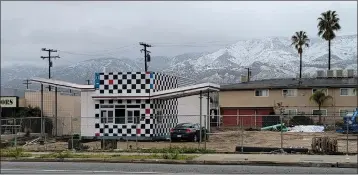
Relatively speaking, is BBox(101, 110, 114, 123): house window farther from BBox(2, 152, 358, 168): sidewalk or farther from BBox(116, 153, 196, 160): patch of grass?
BBox(116, 153, 196, 160): patch of grass

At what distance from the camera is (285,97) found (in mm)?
56469

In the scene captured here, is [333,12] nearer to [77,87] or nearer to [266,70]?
[266,70]

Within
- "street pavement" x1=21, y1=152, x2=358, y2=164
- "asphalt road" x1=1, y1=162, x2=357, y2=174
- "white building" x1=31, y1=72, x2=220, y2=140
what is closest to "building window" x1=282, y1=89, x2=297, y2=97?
"white building" x1=31, y1=72, x2=220, y2=140

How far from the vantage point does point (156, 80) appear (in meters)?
33.6

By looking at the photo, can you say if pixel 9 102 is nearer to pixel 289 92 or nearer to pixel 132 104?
pixel 132 104

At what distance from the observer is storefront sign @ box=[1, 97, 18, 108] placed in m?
43.3

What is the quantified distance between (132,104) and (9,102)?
52.3 feet

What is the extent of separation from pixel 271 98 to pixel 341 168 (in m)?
41.3

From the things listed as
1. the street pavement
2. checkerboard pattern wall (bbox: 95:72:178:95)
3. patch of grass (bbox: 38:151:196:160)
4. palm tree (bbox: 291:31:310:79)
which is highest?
palm tree (bbox: 291:31:310:79)

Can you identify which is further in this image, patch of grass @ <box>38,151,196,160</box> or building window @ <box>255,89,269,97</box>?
building window @ <box>255,89,269,97</box>

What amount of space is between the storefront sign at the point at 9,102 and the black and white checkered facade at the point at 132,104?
42.2ft

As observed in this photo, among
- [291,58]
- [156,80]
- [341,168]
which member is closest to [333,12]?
[291,58]

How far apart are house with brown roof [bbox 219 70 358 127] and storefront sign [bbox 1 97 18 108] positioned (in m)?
21.9

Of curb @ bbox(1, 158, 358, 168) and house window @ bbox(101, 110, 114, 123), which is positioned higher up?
house window @ bbox(101, 110, 114, 123)
